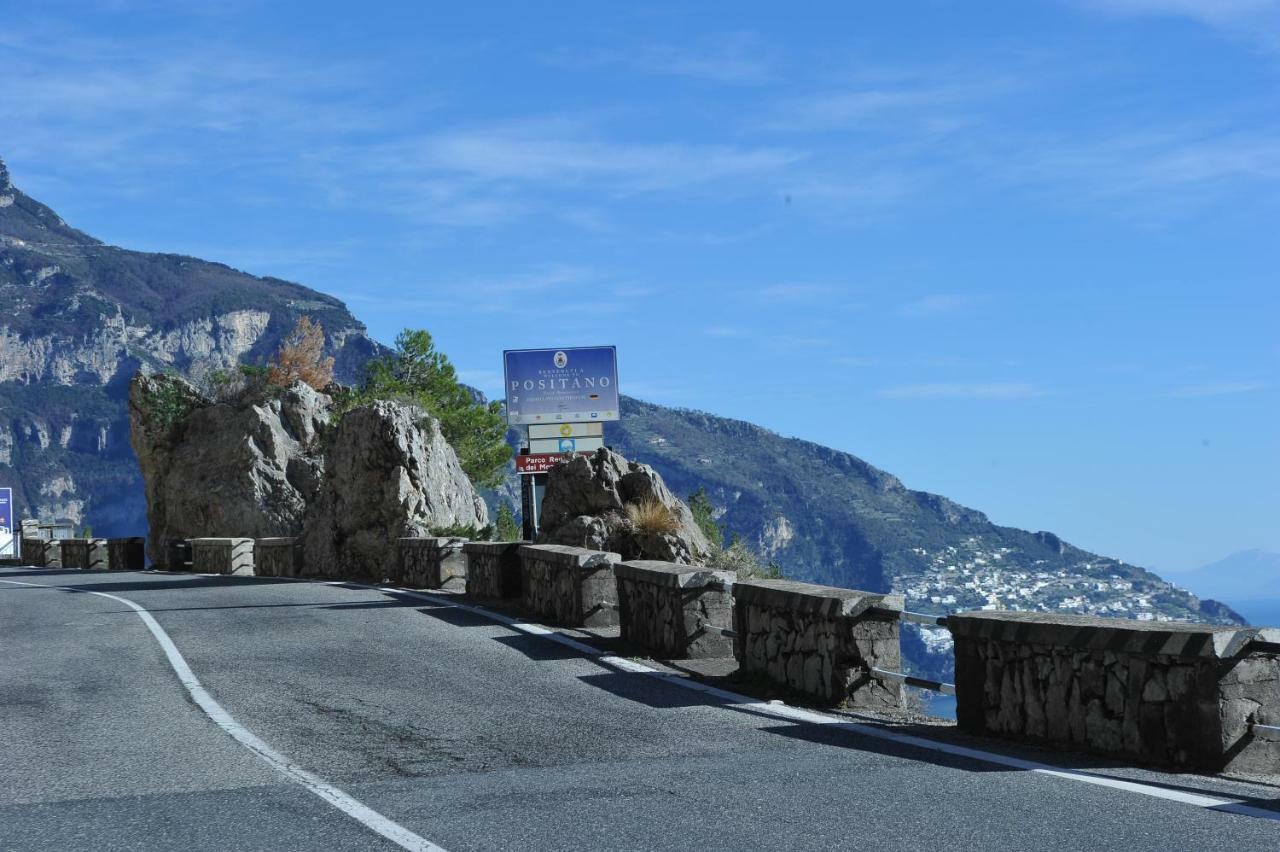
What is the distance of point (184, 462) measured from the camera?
46750mm

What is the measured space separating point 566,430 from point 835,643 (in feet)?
89.9

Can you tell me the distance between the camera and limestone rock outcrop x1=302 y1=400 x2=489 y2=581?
3178cm

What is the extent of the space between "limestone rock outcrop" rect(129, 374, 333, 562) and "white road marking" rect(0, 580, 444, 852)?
3136cm

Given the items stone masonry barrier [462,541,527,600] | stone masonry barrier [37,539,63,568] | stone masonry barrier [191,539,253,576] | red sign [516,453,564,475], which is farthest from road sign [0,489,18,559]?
stone masonry barrier [462,541,527,600]

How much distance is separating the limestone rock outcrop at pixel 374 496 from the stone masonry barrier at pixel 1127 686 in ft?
74.7

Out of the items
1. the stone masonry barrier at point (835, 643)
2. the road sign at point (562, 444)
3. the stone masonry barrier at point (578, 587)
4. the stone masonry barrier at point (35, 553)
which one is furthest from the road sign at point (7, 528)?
the stone masonry barrier at point (835, 643)

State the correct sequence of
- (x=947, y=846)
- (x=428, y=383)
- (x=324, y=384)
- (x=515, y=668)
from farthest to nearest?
1. (x=428, y=383)
2. (x=324, y=384)
3. (x=515, y=668)
4. (x=947, y=846)

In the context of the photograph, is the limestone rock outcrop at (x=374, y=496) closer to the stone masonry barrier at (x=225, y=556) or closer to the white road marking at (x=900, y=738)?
the stone masonry barrier at (x=225, y=556)

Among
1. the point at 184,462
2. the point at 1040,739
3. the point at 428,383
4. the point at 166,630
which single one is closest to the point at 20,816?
the point at 1040,739

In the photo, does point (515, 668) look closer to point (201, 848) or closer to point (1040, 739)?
point (1040, 739)

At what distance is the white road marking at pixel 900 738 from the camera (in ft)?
22.1

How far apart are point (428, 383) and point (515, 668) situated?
63.8 meters

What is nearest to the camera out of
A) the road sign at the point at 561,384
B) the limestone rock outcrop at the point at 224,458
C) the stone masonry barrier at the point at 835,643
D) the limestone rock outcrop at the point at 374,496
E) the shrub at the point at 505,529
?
the stone masonry barrier at the point at 835,643

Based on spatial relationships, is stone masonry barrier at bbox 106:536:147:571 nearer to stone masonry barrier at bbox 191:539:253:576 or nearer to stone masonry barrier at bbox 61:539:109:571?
stone masonry barrier at bbox 61:539:109:571
